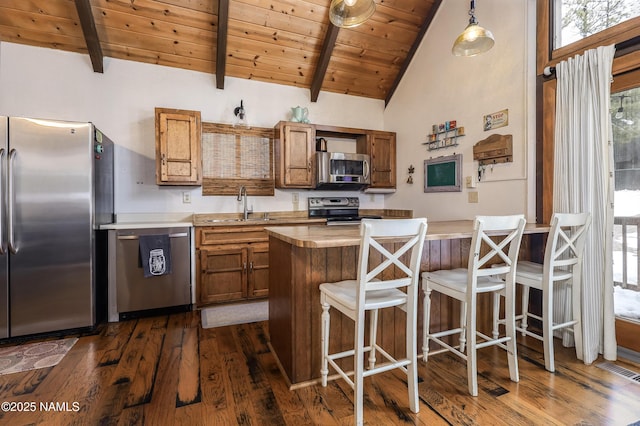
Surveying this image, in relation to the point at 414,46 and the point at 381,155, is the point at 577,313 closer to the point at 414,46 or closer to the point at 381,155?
the point at 381,155

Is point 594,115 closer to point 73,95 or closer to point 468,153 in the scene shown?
point 468,153

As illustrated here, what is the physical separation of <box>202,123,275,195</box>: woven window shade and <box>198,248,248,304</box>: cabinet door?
3.15 ft

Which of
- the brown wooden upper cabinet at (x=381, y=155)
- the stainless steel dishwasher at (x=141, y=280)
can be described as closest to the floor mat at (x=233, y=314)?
the stainless steel dishwasher at (x=141, y=280)

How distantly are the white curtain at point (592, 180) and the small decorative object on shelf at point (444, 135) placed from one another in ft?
3.70

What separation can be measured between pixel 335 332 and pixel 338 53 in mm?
3510

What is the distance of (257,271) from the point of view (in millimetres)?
3449

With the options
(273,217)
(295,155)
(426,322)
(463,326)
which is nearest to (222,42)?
(295,155)

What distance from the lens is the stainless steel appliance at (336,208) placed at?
435 cm

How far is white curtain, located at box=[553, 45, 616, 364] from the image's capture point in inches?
83.4

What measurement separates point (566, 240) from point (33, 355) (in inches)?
150

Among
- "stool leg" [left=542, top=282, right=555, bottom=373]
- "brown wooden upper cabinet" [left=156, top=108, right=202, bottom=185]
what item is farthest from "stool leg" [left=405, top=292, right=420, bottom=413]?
"brown wooden upper cabinet" [left=156, top=108, right=202, bottom=185]

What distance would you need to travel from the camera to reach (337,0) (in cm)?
200

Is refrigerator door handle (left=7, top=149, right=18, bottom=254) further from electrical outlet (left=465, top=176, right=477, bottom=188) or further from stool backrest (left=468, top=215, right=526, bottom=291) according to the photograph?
electrical outlet (left=465, top=176, right=477, bottom=188)

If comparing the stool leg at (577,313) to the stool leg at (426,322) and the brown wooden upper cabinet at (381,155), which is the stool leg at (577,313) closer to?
the stool leg at (426,322)
